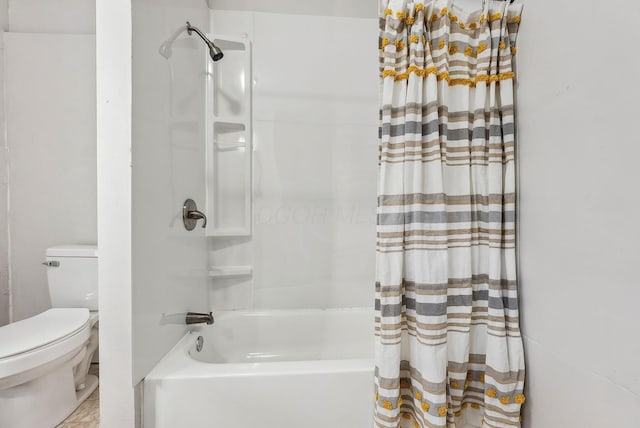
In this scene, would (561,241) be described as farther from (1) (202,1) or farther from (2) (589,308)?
(1) (202,1)

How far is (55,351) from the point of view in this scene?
1.23 m

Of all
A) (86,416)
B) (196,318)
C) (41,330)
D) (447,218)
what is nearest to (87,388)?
(86,416)

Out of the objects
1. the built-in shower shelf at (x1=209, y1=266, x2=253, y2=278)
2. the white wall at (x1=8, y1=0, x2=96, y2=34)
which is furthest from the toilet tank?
the white wall at (x1=8, y1=0, x2=96, y2=34)

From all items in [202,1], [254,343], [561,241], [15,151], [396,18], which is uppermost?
[202,1]

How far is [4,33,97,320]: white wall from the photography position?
5.85 feet

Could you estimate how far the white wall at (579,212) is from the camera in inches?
24.5

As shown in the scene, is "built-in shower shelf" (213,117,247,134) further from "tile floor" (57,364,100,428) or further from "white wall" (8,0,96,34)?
"tile floor" (57,364,100,428)

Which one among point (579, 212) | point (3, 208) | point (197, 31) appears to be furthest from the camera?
point (3, 208)

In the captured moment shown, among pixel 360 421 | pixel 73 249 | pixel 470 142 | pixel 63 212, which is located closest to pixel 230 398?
pixel 360 421

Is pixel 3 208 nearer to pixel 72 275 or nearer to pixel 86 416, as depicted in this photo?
pixel 72 275

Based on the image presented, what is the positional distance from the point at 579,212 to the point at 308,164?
1216mm

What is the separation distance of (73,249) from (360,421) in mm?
1791

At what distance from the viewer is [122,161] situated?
0.83m

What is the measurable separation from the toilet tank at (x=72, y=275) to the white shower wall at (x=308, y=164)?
0.70 m
